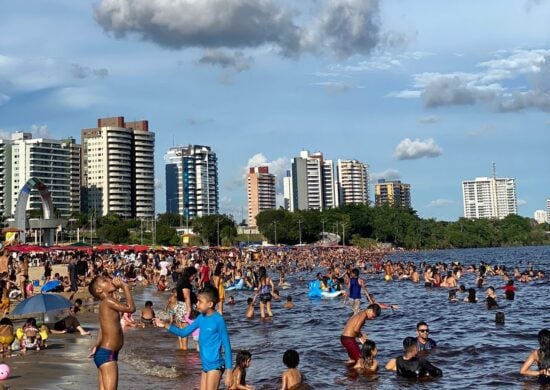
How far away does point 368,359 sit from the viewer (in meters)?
12.6

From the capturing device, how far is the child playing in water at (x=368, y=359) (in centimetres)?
1251

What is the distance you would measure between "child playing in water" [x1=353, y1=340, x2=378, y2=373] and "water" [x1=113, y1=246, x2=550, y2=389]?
0.24m

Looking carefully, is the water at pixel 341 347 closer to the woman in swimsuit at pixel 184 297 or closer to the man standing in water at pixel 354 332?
the man standing in water at pixel 354 332

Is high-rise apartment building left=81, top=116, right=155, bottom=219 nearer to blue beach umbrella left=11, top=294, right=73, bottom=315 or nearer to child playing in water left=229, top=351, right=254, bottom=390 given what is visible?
blue beach umbrella left=11, top=294, right=73, bottom=315

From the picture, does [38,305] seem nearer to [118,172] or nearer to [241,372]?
[241,372]

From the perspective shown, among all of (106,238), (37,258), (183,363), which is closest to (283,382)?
(183,363)

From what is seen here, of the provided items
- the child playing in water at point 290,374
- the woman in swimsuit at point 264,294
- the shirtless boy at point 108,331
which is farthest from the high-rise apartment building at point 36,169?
the shirtless boy at point 108,331

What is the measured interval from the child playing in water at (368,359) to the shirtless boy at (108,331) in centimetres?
655

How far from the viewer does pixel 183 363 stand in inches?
513

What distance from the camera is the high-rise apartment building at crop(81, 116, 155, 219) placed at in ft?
546

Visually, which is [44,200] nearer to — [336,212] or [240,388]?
[240,388]

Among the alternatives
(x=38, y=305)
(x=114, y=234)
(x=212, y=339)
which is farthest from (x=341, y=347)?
(x=114, y=234)

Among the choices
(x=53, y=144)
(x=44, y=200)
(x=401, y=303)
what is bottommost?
(x=401, y=303)

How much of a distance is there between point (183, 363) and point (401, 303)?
16313 millimetres
